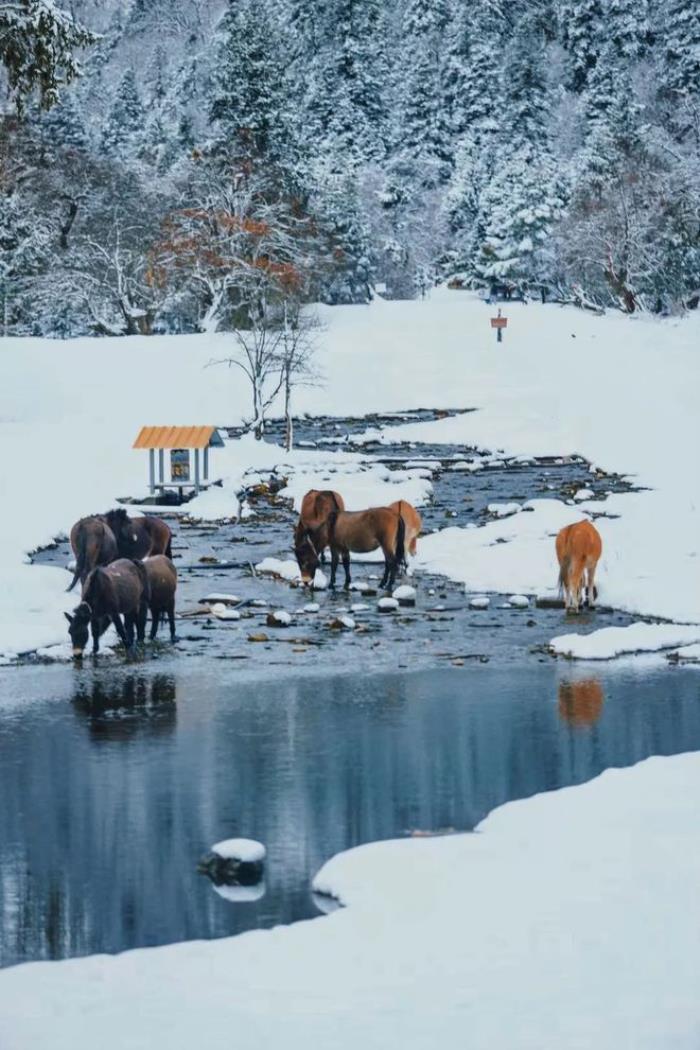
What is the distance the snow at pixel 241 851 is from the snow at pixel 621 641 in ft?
25.9

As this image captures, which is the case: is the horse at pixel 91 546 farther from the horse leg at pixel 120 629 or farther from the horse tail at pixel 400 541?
the horse tail at pixel 400 541

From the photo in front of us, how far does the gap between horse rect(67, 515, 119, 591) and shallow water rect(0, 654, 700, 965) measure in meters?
4.31

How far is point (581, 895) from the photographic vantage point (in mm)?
9320

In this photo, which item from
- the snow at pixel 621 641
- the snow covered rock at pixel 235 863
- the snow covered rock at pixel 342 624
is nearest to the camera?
the snow covered rock at pixel 235 863

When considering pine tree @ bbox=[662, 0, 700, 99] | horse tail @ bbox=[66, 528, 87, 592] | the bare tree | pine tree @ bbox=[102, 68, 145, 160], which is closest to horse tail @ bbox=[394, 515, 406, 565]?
horse tail @ bbox=[66, 528, 87, 592]

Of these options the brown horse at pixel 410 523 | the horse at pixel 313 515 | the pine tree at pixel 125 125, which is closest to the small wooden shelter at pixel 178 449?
the horse at pixel 313 515

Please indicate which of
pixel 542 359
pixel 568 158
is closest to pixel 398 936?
pixel 542 359

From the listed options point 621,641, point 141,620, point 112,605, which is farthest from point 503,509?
point 112,605

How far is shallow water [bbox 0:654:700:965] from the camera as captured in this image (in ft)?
31.1

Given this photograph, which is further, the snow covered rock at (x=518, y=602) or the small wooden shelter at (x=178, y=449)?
the small wooden shelter at (x=178, y=449)

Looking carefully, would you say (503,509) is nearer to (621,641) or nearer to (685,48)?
(621,641)

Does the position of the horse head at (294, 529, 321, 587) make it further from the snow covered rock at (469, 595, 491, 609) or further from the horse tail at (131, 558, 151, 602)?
the horse tail at (131, 558, 151, 602)

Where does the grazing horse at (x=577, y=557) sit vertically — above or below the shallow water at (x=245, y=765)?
above

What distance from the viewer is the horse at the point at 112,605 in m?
17.0
